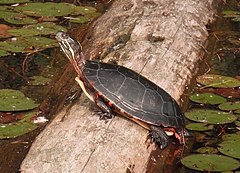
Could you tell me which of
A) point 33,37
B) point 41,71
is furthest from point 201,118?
point 33,37

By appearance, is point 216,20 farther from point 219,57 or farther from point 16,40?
point 16,40

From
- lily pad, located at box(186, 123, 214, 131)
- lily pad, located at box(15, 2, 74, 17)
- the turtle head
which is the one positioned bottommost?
lily pad, located at box(15, 2, 74, 17)

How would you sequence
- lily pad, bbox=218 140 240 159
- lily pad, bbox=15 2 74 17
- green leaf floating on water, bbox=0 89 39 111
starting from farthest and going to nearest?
lily pad, bbox=15 2 74 17, green leaf floating on water, bbox=0 89 39 111, lily pad, bbox=218 140 240 159

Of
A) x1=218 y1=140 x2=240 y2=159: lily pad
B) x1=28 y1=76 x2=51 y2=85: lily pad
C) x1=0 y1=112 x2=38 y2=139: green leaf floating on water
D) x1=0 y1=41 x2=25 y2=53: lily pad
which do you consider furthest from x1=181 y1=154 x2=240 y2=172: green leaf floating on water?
x1=0 y1=41 x2=25 y2=53: lily pad

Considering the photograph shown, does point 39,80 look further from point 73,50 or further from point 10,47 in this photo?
point 73,50

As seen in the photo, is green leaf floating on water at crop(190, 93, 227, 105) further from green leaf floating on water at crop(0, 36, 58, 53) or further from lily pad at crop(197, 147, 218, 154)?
green leaf floating on water at crop(0, 36, 58, 53)

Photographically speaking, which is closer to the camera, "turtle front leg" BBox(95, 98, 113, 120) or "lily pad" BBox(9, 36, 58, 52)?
"turtle front leg" BBox(95, 98, 113, 120)
